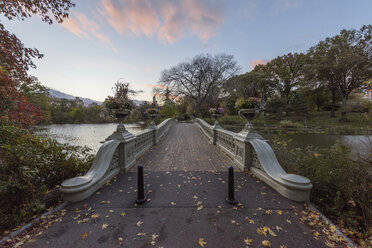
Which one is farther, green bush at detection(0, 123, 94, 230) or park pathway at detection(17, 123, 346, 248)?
A: green bush at detection(0, 123, 94, 230)

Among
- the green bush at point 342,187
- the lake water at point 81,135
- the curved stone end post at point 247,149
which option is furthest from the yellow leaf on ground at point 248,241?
the lake water at point 81,135

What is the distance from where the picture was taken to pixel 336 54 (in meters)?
24.4

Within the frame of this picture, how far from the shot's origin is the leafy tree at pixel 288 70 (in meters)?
31.5

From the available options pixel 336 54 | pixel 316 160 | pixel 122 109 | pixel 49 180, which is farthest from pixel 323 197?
pixel 336 54

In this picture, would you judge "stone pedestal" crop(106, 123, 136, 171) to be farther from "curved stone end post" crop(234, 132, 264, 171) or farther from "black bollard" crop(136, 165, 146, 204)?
"curved stone end post" crop(234, 132, 264, 171)

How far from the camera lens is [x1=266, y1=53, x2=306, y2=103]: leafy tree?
31.5 meters

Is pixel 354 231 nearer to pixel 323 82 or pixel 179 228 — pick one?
pixel 179 228

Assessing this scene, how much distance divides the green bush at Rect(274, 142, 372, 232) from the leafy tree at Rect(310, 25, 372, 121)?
1132 inches

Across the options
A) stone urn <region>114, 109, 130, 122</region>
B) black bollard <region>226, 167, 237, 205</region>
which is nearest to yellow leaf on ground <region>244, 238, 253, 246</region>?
black bollard <region>226, 167, 237, 205</region>

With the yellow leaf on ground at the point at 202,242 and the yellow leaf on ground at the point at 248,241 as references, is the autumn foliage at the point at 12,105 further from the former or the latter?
the yellow leaf on ground at the point at 248,241

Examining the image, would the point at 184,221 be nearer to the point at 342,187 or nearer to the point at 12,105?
the point at 342,187

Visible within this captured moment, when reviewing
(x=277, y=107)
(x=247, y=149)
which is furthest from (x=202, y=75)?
(x=247, y=149)

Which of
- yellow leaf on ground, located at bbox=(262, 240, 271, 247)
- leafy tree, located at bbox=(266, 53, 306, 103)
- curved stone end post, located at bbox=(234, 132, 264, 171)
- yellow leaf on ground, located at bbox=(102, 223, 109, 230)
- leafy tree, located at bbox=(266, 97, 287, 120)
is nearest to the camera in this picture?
yellow leaf on ground, located at bbox=(262, 240, 271, 247)

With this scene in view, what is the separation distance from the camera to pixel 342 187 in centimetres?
297
